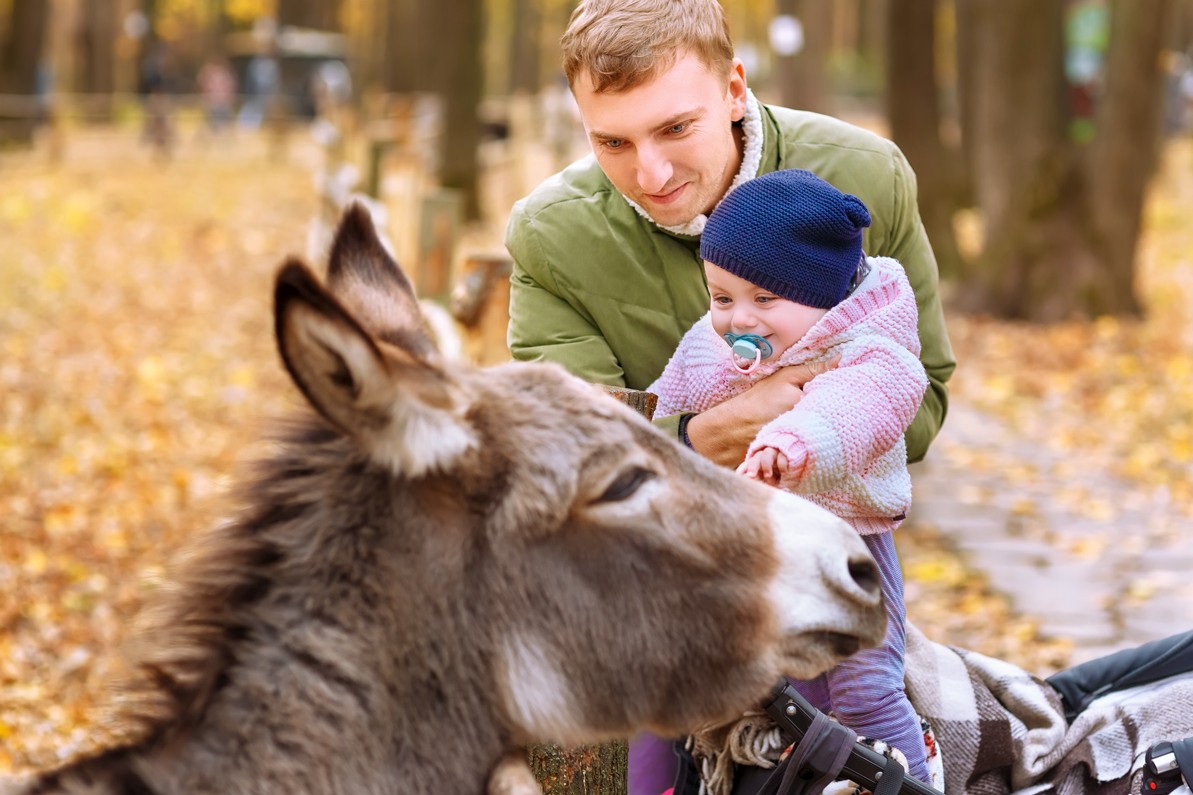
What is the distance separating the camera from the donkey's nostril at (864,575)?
2596 millimetres

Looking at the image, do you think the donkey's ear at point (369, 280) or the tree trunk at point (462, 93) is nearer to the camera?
the donkey's ear at point (369, 280)

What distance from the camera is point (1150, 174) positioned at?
13.8 metres

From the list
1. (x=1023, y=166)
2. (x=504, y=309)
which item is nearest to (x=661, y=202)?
(x=504, y=309)

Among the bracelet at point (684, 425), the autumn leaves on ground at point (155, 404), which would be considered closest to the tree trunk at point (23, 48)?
Result: the autumn leaves on ground at point (155, 404)

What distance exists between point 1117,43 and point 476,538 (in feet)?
41.2

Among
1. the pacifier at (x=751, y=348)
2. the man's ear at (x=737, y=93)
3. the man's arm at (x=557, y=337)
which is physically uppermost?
the man's ear at (x=737, y=93)

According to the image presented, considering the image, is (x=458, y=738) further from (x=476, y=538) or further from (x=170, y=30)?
(x=170, y=30)

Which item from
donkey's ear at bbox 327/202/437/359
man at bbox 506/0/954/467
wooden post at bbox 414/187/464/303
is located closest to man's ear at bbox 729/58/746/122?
man at bbox 506/0/954/467

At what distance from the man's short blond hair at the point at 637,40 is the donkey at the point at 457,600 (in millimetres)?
909

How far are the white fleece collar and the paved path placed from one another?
344cm

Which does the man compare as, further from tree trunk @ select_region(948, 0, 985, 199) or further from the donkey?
tree trunk @ select_region(948, 0, 985, 199)

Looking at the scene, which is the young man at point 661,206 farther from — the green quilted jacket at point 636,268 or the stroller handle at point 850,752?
the stroller handle at point 850,752

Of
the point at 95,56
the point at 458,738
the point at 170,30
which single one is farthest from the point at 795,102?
the point at 170,30

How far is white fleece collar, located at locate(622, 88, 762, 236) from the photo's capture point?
342 centimetres
